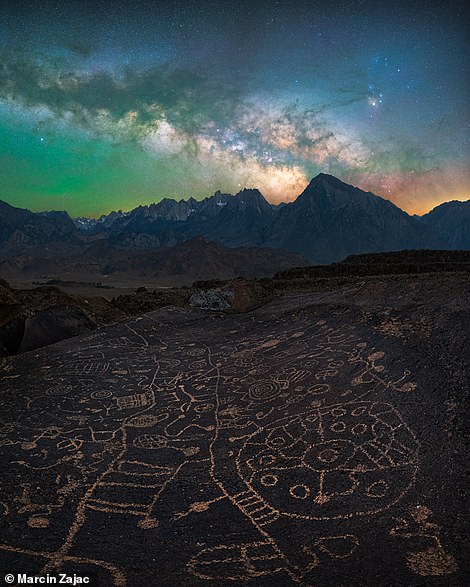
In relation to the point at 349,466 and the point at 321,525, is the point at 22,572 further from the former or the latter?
the point at 349,466

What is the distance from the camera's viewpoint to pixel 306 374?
6480 mm

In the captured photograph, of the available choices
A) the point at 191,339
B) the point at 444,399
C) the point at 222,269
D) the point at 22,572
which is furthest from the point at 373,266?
the point at 222,269

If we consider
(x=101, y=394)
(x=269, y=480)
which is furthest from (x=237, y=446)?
(x=101, y=394)

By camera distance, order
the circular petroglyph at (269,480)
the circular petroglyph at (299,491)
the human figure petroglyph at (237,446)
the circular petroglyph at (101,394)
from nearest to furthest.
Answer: the human figure petroglyph at (237,446) < the circular petroglyph at (299,491) < the circular petroglyph at (269,480) < the circular petroglyph at (101,394)

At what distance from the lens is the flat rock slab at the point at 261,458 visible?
3.27 m

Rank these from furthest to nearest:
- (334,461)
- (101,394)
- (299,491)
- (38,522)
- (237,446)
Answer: (101,394) < (237,446) < (334,461) < (299,491) < (38,522)

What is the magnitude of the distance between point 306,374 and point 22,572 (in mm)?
4342

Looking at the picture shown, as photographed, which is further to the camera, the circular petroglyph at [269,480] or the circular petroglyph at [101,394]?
the circular petroglyph at [101,394]

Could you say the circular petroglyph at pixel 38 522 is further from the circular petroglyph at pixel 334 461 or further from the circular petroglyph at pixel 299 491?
the circular petroglyph at pixel 299 491

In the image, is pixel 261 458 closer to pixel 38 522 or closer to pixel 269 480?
pixel 269 480

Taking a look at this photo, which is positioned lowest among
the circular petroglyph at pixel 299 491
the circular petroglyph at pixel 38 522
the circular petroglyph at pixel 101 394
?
the circular petroglyph at pixel 38 522

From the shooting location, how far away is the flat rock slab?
10.7 feet

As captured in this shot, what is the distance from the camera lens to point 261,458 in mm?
4746

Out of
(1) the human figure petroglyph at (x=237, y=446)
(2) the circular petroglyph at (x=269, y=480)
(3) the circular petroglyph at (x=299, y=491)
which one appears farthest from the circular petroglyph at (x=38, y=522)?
(3) the circular petroglyph at (x=299, y=491)
